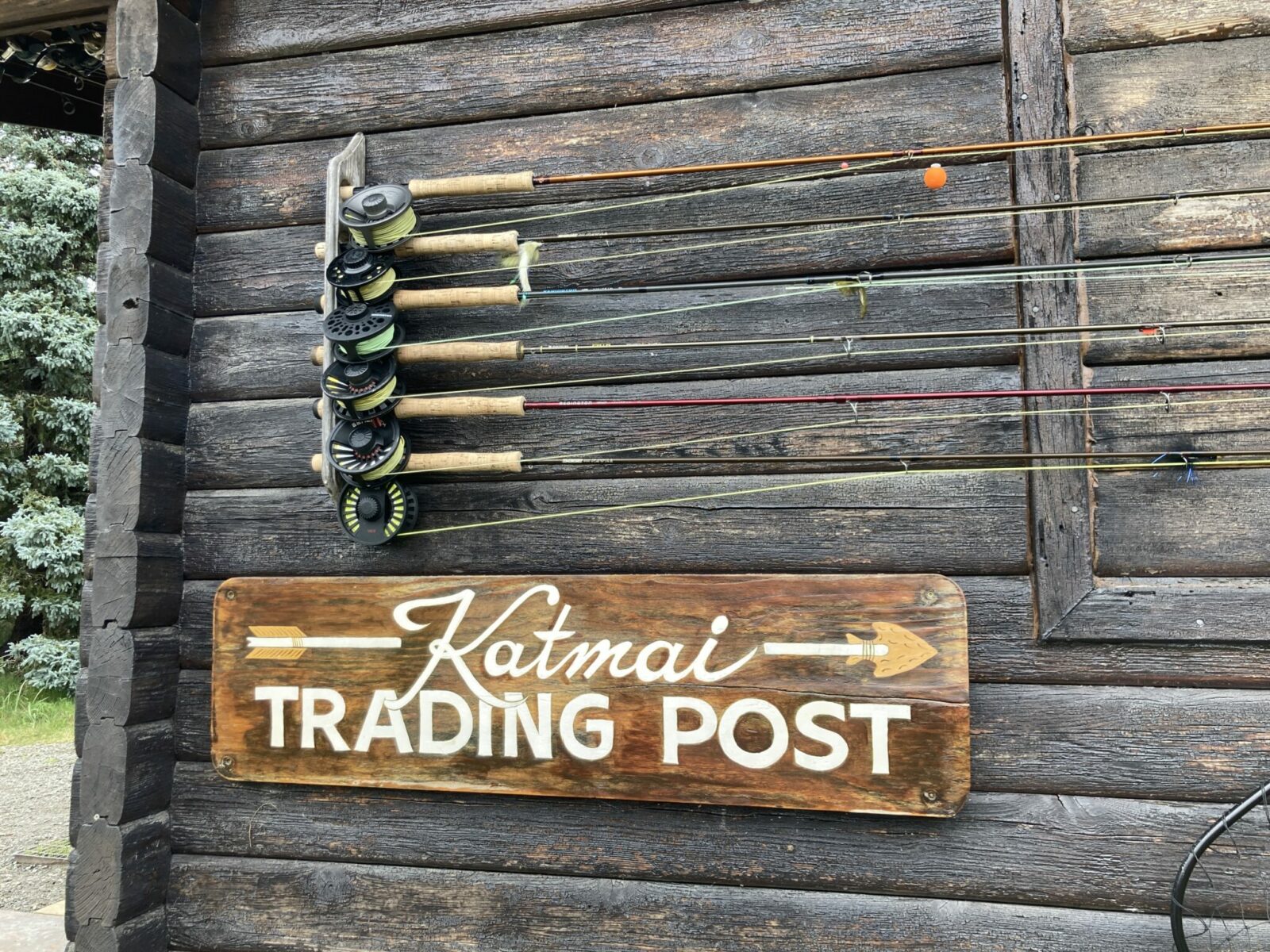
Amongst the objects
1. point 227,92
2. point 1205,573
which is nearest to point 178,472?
point 227,92

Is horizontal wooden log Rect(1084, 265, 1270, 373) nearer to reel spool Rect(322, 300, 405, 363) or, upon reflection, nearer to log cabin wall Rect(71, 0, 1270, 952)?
log cabin wall Rect(71, 0, 1270, 952)

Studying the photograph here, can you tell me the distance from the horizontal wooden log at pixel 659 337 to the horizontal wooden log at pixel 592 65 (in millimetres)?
477

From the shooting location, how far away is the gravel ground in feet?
13.4

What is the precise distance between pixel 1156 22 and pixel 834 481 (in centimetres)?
114

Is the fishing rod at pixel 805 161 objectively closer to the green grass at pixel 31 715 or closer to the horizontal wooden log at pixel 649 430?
the horizontal wooden log at pixel 649 430

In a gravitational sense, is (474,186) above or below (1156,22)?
below

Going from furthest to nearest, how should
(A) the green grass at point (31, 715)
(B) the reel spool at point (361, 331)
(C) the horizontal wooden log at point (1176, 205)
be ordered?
(A) the green grass at point (31, 715), (B) the reel spool at point (361, 331), (C) the horizontal wooden log at point (1176, 205)

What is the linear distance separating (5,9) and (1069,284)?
104 inches

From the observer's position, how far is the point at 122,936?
194 centimetres

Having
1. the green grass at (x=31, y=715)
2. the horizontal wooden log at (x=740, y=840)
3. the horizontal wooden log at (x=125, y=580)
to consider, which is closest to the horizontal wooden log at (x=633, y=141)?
the horizontal wooden log at (x=125, y=580)

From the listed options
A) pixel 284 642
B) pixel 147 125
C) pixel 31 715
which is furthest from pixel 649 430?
pixel 31 715

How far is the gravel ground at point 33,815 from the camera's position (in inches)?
161

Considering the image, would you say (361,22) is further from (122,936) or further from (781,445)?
(122,936)

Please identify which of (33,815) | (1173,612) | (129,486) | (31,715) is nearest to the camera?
(1173,612)
